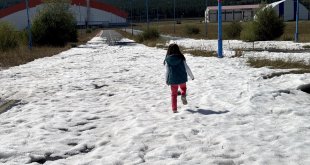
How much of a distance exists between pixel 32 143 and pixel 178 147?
7.98 ft

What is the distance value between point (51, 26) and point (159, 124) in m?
42.9

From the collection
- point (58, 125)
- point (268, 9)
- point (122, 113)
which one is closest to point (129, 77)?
point (122, 113)

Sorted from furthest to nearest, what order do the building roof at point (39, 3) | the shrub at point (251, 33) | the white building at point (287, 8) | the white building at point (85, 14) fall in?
the white building at point (85, 14)
the building roof at point (39, 3)
the white building at point (287, 8)
the shrub at point (251, 33)

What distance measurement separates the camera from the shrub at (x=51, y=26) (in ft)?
154

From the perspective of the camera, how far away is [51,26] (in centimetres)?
4731

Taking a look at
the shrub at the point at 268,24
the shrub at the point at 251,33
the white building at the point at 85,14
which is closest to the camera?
the shrub at the point at 268,24

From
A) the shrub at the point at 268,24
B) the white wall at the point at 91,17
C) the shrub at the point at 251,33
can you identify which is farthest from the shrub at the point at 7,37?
the white wall at the point at 91,17

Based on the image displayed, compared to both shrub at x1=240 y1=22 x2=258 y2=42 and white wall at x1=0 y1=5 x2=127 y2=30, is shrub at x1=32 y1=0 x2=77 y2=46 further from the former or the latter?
white wall at x1=0 y1=5 x2=127 y2=30

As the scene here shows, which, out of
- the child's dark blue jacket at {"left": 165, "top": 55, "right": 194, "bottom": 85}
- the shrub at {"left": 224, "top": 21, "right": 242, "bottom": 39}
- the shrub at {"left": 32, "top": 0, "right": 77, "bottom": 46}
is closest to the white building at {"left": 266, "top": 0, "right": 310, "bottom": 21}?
the shrub at {"left": 224, "top": 21, "right": 242, "bottom": 39}

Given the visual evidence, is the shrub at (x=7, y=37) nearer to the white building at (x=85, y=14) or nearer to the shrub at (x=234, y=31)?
the shrub at (x=234, y=31)

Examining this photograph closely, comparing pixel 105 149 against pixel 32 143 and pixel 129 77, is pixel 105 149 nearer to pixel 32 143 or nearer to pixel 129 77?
pixel 32 143

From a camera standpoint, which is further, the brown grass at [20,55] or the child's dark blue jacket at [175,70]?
the brown grass at [20,55]

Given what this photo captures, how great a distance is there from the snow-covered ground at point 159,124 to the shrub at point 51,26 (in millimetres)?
36399

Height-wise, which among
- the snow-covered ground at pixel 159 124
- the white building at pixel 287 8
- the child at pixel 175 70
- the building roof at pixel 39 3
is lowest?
the snow-covered ground at pixel 159 124
